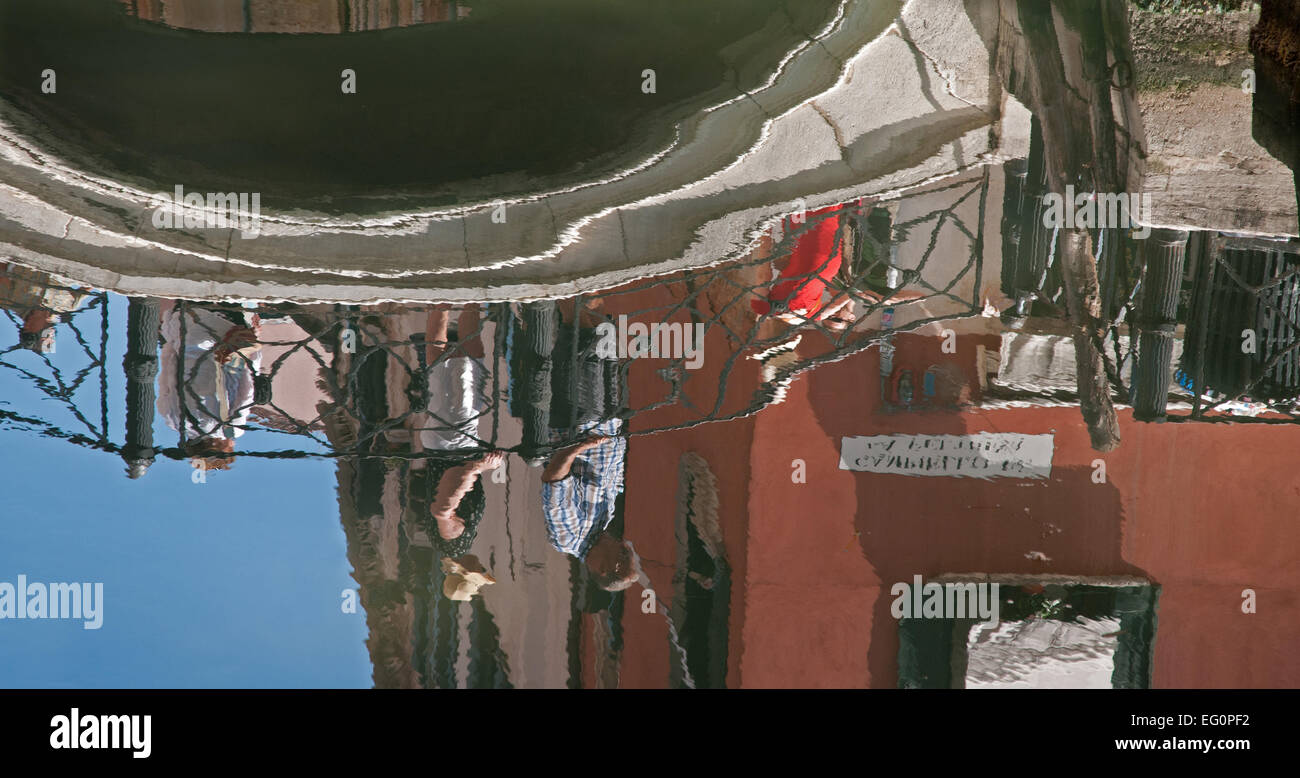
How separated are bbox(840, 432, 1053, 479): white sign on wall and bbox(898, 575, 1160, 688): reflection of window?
0.31 meters

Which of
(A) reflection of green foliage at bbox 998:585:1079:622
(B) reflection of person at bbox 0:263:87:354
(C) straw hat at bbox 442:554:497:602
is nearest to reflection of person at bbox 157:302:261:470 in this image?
(B) reflection of person at bbox 0:263:87:354

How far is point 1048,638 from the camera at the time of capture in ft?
9.31

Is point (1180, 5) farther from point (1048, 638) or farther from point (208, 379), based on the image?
point (208, 379)

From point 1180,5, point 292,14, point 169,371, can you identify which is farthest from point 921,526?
point 292,14

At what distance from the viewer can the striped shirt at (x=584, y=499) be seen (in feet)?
9.29

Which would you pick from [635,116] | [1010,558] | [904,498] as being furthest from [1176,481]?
[635,116]

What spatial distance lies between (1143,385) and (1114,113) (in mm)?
929

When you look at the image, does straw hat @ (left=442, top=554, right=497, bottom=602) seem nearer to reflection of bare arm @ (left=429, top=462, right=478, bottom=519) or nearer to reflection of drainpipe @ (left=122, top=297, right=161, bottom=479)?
reflection of bare arm @ (left=429, top=462, right=478, bottom=519)

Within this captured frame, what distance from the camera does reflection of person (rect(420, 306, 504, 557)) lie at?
9.32ft

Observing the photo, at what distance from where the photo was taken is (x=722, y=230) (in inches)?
123

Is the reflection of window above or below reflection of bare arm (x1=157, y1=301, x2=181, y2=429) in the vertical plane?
below

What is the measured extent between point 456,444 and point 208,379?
735mm

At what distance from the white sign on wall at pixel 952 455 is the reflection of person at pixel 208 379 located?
1752mm
